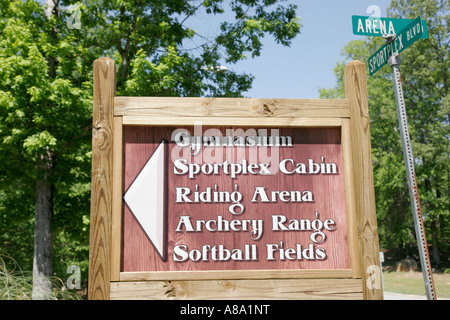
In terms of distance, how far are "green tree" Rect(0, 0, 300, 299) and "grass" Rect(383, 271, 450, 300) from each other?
13701mm

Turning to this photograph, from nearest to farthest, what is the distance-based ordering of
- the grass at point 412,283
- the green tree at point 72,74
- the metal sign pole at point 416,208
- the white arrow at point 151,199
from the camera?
1. the white arrow at point 151,199
2. the metal sign pole at point 416,208
3. the green tree at point 72,74
4. the grass at point 412,283

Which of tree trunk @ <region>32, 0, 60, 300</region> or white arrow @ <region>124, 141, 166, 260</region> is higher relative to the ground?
tree trunk @ <region>32, 0, 60, 300</region>

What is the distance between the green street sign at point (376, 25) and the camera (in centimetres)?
388

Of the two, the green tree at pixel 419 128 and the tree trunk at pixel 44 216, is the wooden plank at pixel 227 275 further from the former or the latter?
the green tree at pixel 419 128

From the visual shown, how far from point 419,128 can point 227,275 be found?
25.7m

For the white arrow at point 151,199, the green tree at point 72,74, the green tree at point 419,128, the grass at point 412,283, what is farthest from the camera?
the green tree at point 419,128

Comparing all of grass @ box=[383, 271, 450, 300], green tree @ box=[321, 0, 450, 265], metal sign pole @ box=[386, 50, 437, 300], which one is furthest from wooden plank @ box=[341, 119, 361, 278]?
green tree @ box=[321, 0, 450, 265]

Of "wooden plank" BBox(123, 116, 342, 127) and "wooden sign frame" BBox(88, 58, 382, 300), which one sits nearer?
"wooden sign frame" BBox(88, 58, 382, 300)

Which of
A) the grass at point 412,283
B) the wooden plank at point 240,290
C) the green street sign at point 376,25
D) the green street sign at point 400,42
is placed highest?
the green street sign at point 376,25

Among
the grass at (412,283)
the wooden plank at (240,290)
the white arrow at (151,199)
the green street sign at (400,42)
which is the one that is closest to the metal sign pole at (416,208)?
the green street sign at (400,42)

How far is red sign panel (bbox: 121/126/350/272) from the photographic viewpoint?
2.40 m

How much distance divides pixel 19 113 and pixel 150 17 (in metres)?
4.45

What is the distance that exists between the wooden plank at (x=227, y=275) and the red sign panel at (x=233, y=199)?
0.17ft

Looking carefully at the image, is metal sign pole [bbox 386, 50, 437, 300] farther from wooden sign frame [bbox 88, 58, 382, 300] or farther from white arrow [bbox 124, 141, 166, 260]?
white arrow [bbox 124, 141, 166, 260]
